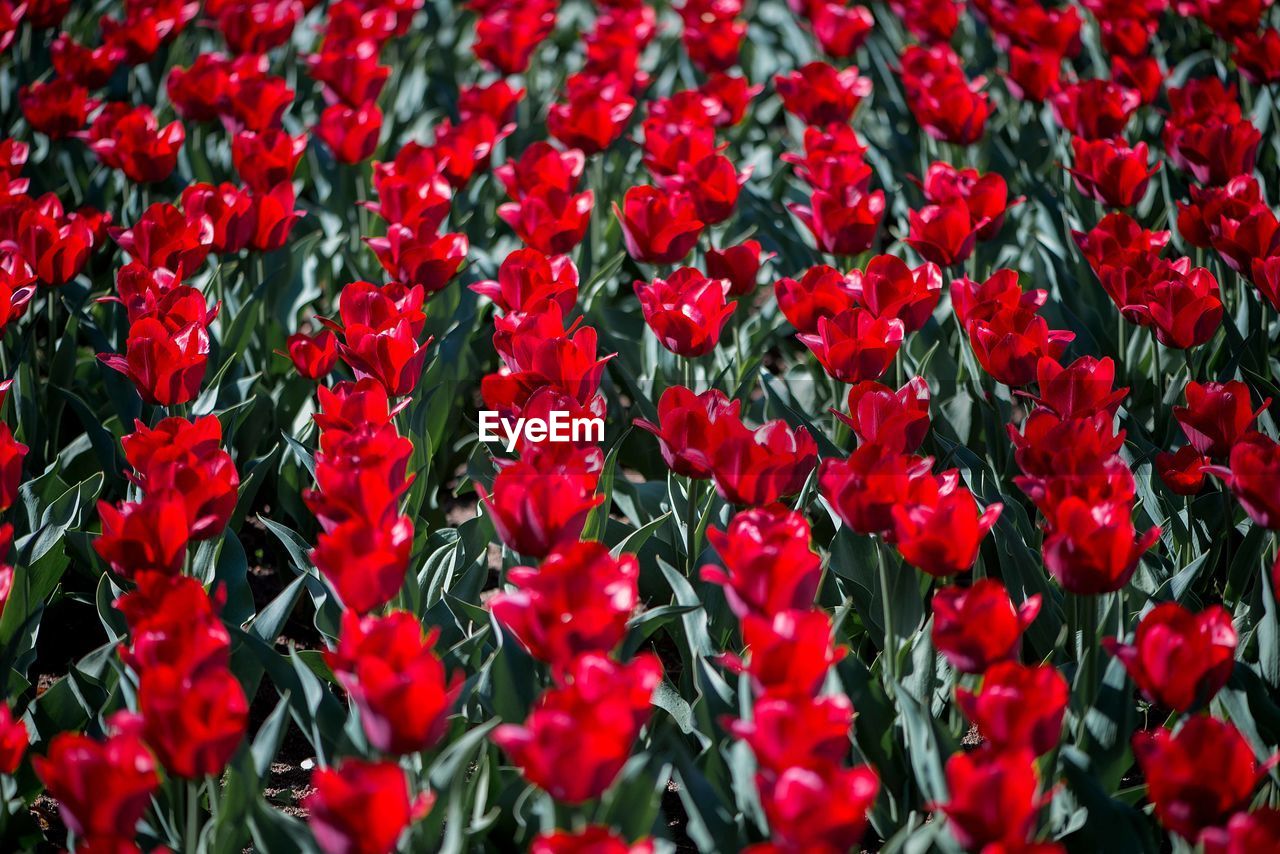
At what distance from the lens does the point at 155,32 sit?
3.69 metres

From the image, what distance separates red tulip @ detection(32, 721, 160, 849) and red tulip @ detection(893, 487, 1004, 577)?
0.85m

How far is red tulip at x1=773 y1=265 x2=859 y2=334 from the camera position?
2.28 meters

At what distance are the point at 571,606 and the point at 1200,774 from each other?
2.16 ft

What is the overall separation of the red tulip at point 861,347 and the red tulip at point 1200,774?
2.86 feet

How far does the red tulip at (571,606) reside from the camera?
1401 mm

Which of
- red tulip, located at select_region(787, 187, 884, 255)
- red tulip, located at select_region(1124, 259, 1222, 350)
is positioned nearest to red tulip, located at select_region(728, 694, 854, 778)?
red tulip, located at select_region(1124, 259, 1222, 350)

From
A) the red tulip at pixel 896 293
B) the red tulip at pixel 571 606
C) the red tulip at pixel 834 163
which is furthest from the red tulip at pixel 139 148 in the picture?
the red tulip at pixel 571 606

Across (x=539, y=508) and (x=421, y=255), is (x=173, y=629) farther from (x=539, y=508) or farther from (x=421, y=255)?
(x=421, y=255)

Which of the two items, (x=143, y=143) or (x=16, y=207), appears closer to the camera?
(x=16, y=207)

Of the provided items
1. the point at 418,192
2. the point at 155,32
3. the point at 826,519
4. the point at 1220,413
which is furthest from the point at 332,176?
the point at 1220,413

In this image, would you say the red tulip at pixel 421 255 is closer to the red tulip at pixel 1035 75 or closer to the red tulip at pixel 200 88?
the red tulip at pixel 200 88

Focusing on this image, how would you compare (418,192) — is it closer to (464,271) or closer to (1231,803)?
(464,271)

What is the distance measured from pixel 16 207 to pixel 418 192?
2.50ft

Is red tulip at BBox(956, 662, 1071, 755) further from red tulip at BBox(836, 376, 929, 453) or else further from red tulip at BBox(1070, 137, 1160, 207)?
red tulip at BBox(1070, 137, 1160, 207)
